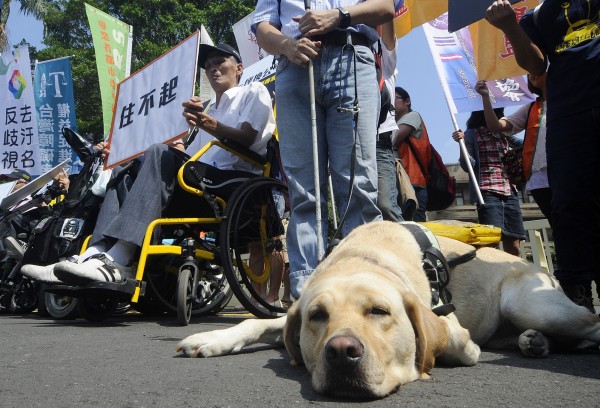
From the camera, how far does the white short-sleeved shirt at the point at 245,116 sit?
16.2ft

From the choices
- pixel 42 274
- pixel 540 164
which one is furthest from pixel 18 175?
pixel 540 164

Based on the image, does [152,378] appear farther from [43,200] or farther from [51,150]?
[51,150]

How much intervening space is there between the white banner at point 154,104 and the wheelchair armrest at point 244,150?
373 mm

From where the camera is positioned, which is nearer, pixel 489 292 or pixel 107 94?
pixel 489 292

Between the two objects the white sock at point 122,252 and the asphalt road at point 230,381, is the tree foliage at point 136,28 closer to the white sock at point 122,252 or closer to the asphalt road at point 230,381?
the white sock at point 122,252

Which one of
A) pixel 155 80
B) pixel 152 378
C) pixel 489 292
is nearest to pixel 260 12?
pixel 155 80

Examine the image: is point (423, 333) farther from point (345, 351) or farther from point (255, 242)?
point (255, 242)

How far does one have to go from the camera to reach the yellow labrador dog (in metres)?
2.03

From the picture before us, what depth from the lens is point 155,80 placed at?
552cm

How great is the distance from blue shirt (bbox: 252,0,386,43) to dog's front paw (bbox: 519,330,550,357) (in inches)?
84.9

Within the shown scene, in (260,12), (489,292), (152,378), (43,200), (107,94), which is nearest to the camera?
(152,378)

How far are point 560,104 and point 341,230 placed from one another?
4.75 ft

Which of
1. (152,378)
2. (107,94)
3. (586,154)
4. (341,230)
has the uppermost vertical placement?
(107,94)

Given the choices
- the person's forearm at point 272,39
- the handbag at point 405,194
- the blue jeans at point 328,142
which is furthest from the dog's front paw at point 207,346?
the handbag at point 405,194
